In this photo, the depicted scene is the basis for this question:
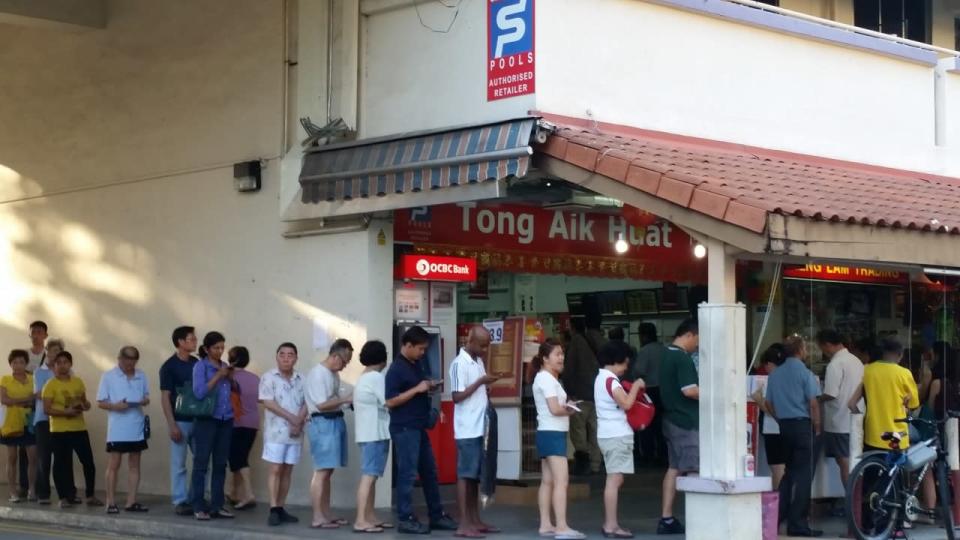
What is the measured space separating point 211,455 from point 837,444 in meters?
6.39

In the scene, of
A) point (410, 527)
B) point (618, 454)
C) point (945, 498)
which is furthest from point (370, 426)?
point (945, 498)

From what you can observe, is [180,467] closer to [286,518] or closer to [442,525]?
[286,518]

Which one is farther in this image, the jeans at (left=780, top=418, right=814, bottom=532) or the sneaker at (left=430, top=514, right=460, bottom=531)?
the sneaker at (left=430, top=514, right=460, bottom=531)

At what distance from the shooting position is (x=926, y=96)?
1745 cm

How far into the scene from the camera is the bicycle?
1274 centimetres

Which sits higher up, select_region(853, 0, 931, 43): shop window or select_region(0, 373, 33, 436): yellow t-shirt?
select_region(853, 0, 931, 43): shop window

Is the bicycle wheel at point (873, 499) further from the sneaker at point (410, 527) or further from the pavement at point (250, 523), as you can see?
the sneaker at point (410, 527)

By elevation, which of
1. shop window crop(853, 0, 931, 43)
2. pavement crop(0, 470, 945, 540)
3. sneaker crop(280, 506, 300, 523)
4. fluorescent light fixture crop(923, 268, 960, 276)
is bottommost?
pavement crop(0, 470, 945, 540)

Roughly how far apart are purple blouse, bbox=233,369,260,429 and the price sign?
2.58m

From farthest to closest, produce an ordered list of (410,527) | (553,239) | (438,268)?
(553,239)
(438,268)
(410,527)

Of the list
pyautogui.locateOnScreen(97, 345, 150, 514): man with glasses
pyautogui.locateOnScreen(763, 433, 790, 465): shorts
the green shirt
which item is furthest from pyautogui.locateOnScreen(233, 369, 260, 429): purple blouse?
pyautogui.locateOnScreen(763, 433, 790, 465): shorts

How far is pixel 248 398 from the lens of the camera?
1521 cm

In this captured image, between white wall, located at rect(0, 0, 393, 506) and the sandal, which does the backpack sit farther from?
the sandal

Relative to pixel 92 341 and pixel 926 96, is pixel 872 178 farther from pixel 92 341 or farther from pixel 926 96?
pixel 92 341
